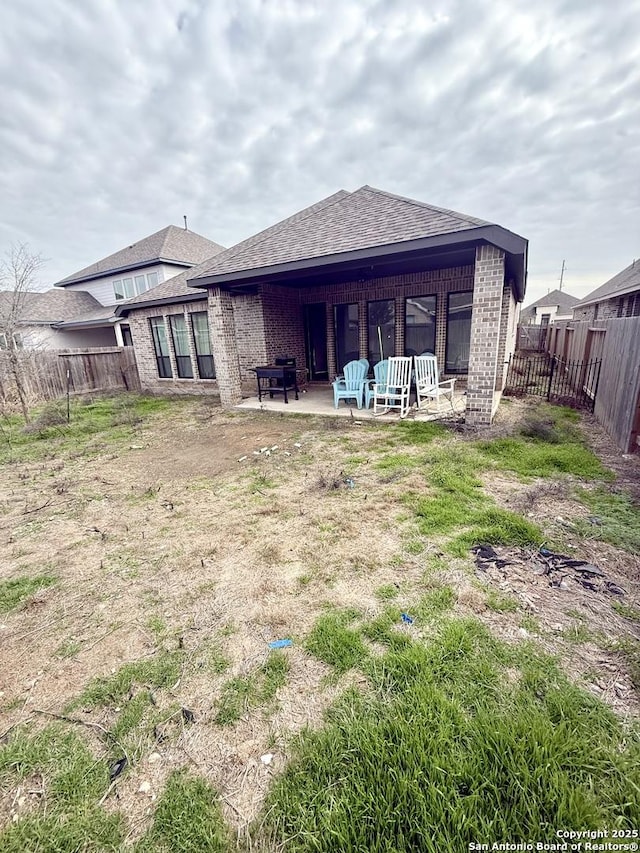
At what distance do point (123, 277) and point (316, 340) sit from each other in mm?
16594

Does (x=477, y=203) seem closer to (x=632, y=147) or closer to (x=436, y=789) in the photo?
(x=632, y=147)

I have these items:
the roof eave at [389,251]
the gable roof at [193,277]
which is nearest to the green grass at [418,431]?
the roof eave at [389,251]

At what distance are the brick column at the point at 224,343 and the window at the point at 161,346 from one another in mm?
3733

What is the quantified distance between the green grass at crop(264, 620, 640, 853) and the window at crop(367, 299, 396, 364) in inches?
350

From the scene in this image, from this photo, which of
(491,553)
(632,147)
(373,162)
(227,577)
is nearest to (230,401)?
(227,577)

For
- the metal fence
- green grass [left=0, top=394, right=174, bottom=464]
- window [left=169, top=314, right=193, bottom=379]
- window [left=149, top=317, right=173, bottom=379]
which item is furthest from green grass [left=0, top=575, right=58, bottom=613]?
the metal fence

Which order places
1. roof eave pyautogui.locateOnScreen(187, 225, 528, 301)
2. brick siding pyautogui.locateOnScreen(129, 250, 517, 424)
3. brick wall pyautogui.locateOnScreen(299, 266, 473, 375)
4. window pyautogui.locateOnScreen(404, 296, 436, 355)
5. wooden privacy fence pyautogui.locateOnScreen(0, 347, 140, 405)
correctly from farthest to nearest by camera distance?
1. wooden privacy fence pyautogui.locateOnScreen(0, 347, 140, 405)
2. window pyautogui.locateOnScreen(404, 296, 436, 355)
3. brick siding pyautogui.locateOnScreen(129, 250, 517, 424)
4. brick wall pyautogui.locateOnScreen(299, 266, 473, 375)
5. roof eave pyautogui.locateOnScreen(187, 225, 528, 301)

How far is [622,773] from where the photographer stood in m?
1.29

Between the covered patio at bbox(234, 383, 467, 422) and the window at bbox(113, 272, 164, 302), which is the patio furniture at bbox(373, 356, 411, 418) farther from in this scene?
the window at bbox(113, 272, 164, 302)

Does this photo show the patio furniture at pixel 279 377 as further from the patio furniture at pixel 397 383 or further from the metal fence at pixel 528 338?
the metal fence at pixel 528 338

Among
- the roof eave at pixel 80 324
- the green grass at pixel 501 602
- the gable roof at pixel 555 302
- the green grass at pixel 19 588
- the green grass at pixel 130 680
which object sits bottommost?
the green grass at pixel 19 588

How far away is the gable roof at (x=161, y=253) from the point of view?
19594 millimetres

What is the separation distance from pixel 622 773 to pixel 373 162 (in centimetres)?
1767

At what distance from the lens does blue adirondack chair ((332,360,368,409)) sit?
7719 mm
